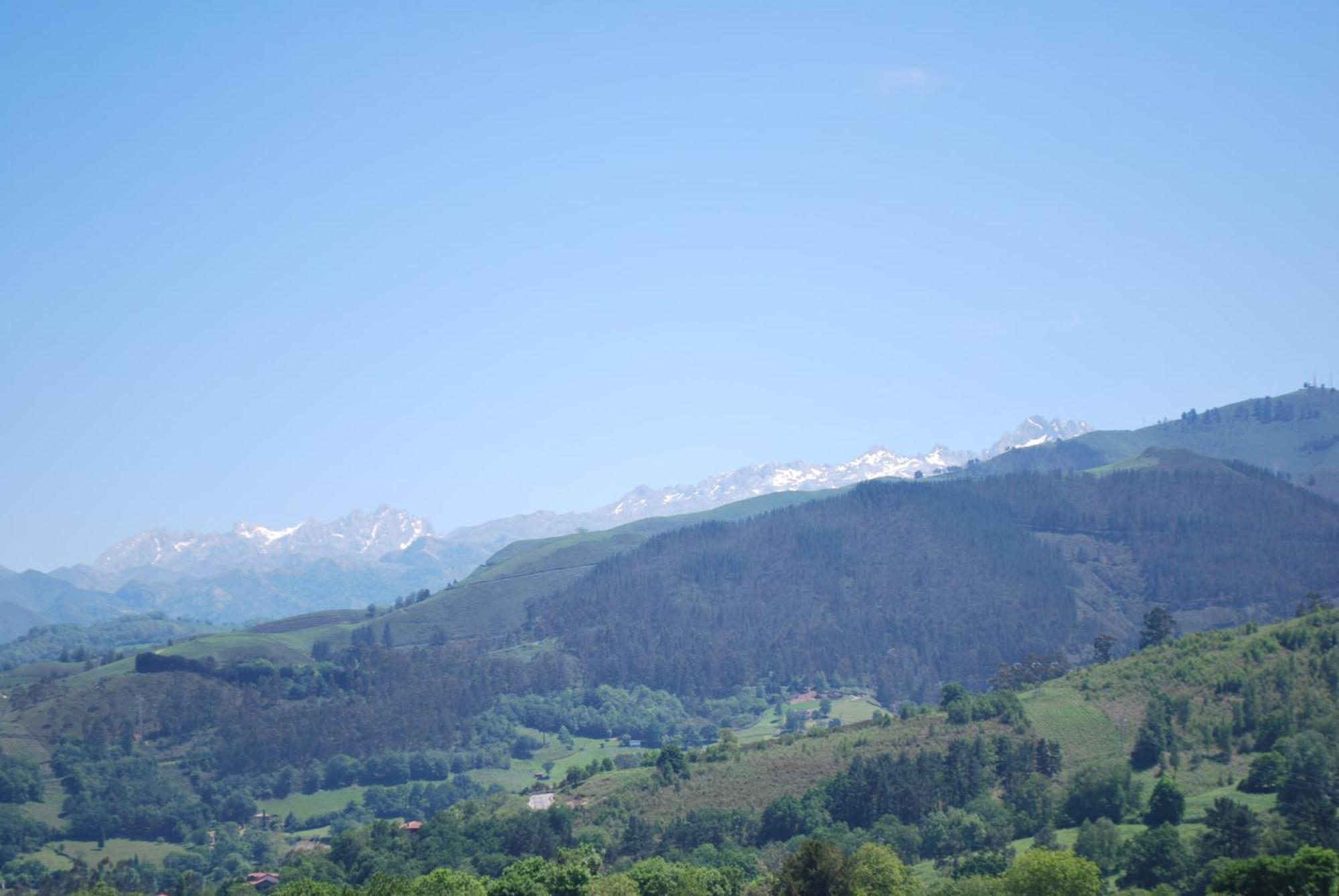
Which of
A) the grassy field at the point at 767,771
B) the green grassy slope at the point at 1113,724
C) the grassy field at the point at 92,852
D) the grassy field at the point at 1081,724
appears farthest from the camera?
the grassy field at the point at 92,852

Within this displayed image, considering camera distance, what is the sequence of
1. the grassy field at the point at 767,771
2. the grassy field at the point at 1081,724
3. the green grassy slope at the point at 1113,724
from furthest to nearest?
the grassy field at the point at 767,771
the grassy field at the point at 1081,724
the green grassy slope at the point at 1113,724

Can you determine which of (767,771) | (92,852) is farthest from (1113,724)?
(92,852)

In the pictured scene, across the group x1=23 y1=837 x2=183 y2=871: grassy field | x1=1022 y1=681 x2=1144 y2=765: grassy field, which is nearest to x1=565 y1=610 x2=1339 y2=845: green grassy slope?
x1=1022 y1=681 x2=1144 y2=765: grassy field

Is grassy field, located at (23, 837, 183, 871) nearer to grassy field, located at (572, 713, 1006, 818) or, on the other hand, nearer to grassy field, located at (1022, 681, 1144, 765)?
grassy field, located at (572, 713, 1006, 818)

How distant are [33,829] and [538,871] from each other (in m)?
127

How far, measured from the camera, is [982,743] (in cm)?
13438

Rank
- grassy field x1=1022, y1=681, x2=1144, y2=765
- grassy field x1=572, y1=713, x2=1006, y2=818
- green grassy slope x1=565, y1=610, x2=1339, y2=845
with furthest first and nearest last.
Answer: grassy field x1=572, y1=713, x2=1006, y2=818 < grassy field x1=1022, y1=681, x2=1144, y2=765 < green grassy slope x1=565, y1=610, x2=1339, y2=845

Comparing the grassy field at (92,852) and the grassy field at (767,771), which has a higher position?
the grassy field at (767,771)

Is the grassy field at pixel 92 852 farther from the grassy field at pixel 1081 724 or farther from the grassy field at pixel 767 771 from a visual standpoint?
the grassy field at pixel 1081 724

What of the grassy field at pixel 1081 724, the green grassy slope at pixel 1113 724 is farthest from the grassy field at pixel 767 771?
the grassy field at pixel 1081 724

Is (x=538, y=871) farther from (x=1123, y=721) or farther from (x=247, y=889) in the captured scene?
(x=1123, y=721)

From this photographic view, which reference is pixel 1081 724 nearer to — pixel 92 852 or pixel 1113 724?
pixel 1113 724

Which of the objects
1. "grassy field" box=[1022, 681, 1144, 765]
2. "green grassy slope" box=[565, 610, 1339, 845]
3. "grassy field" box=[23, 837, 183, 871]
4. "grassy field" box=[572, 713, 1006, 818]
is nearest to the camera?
"green grassy slope" box=[565, 610, 1339, 845]

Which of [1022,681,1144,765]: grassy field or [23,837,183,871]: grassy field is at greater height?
[1022,681,1144,765]: grassy field
